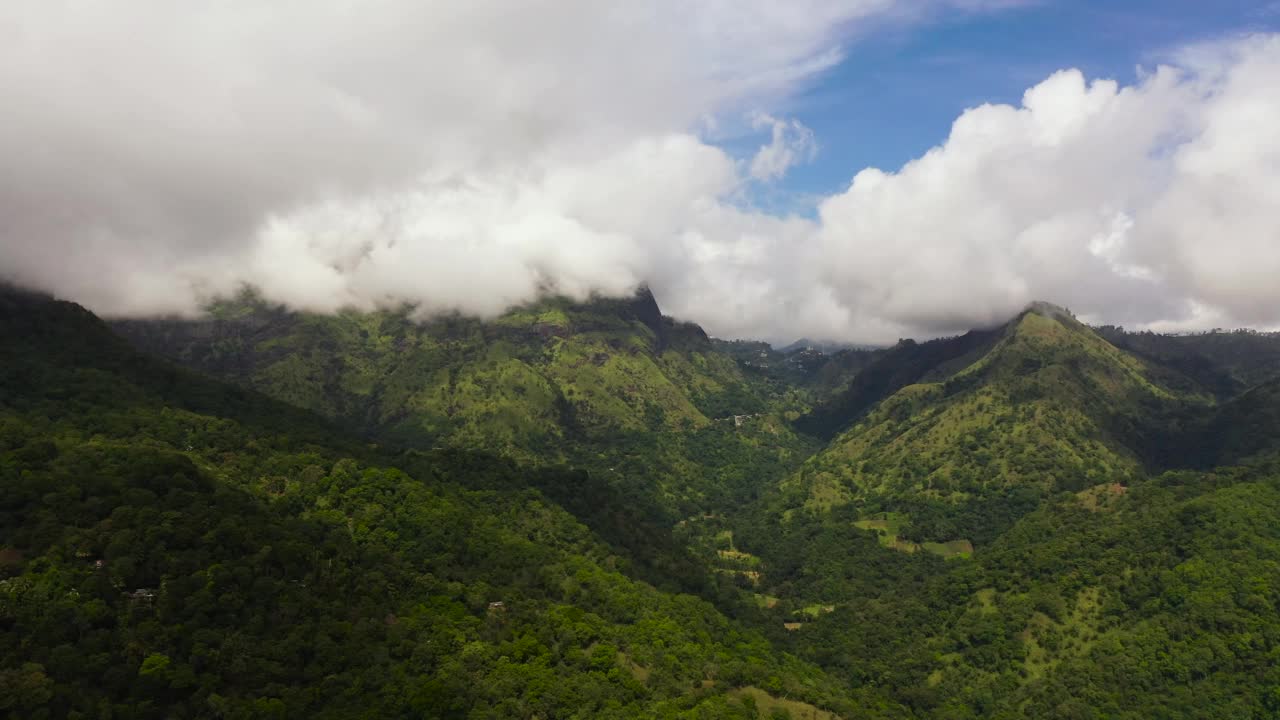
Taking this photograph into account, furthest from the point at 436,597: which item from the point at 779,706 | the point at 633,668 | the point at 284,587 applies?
the point at 779,706

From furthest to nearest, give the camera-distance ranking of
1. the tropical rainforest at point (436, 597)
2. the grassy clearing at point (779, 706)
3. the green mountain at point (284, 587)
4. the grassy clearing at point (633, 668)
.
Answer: the grassy clearing at point (779, 706)
the grassy clearing at point (633, 668)
the tropical rainforest at point (436, 597)
the green mountain at point (284, 587)

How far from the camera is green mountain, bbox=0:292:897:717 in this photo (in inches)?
2510

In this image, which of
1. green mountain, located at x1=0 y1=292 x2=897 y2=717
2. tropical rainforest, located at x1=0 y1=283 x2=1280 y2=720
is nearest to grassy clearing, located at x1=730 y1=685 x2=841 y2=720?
tropical rainforest, located at x1=0 y1=283 x2=1280 y2=720

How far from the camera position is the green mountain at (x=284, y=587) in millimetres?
63750

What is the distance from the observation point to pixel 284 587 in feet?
262

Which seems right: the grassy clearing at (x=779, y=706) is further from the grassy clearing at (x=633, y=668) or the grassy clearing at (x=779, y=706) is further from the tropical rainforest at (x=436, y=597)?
the grassy clearing at (x=633, y=668)

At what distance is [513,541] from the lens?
4948 inches

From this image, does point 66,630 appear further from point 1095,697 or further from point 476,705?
point 1095,697

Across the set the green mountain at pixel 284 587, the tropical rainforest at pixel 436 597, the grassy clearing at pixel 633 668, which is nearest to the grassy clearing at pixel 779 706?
the tropical rainforest at pixel 436 597

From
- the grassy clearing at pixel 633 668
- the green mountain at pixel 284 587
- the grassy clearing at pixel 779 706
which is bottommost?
the grassy clearing at pixel 779 706

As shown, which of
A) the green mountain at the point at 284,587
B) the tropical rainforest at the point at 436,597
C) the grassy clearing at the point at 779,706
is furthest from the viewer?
the grassy clearing at the point at 779,706

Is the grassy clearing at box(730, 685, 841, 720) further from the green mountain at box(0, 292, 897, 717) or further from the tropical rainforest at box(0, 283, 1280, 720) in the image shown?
the green mountain at box(0, 292, 897, 717)

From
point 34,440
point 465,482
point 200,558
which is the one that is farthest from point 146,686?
point 465,482

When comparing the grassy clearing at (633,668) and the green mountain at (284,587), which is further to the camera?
the grassy clearing at (633,668)
